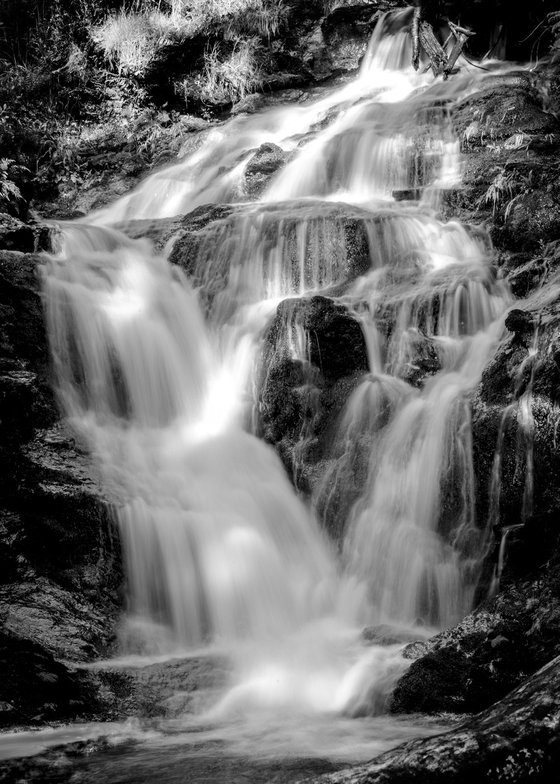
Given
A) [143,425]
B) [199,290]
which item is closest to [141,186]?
[199,290]

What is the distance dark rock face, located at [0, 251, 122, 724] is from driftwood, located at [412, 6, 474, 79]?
30.1 feet

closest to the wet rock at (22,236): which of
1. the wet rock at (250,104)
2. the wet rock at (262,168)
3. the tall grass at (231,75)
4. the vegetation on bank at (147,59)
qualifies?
the wet rock at (262,168)

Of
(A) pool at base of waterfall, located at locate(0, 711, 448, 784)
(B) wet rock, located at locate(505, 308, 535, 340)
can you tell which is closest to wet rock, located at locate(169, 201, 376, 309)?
(B) wet rock, located at locate(505, 308, 535, 340)

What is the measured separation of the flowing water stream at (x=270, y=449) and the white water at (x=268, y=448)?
0.7 inches

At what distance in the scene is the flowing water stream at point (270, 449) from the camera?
429cm

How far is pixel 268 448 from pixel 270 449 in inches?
0.9

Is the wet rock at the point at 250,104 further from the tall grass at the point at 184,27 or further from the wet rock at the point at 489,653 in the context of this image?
the wet rock at the point at 489,653

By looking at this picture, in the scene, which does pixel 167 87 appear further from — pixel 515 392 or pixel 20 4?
pixel 515 392

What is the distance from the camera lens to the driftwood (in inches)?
451

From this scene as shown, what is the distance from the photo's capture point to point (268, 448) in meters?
6.16

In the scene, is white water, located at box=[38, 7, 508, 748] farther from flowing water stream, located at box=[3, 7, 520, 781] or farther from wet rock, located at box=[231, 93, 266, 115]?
wet rock, located at box=[231, 93, 266, 115]

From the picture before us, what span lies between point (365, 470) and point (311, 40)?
41.0ft

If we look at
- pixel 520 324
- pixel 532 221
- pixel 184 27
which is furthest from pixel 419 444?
pixel 184 27

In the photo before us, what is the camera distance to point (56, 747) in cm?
306
